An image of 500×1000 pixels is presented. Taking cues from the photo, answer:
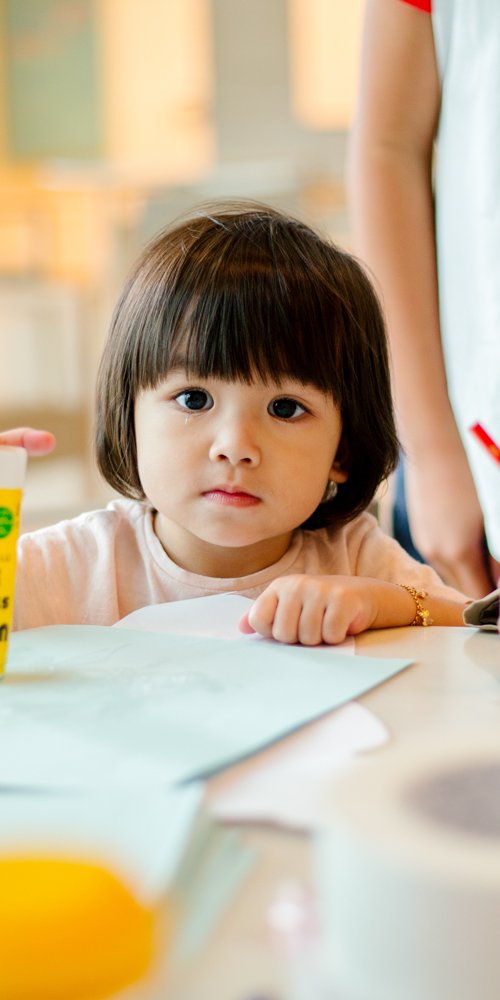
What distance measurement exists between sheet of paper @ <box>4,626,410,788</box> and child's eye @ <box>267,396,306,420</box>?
10.2 inches

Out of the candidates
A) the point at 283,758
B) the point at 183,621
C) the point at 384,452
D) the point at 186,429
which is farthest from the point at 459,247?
the point at 283,758

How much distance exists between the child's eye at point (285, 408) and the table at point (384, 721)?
0.22 metres

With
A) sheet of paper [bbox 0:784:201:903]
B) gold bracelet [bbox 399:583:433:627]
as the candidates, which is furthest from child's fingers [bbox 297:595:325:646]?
sheet of paper [bbox 0:784:201:903]

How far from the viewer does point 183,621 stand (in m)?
0.81

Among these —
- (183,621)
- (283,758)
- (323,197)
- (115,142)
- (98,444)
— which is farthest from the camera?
(115,142)

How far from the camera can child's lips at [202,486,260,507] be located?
0.90 m

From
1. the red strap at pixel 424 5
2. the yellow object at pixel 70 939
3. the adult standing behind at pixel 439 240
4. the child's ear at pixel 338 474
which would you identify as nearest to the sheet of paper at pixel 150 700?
the yellow object at pixel 70 939

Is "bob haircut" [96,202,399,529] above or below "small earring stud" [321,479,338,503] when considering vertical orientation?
above

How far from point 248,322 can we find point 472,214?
33 cm

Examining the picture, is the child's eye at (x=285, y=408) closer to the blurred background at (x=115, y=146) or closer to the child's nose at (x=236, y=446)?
the child's nose at (x=236, y=446)

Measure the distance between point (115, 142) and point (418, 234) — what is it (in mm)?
3356

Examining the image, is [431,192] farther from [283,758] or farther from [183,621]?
[283,758]

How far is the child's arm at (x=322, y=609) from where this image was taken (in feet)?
2.47

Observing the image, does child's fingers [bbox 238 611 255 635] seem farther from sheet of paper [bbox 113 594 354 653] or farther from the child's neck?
the child's neck
